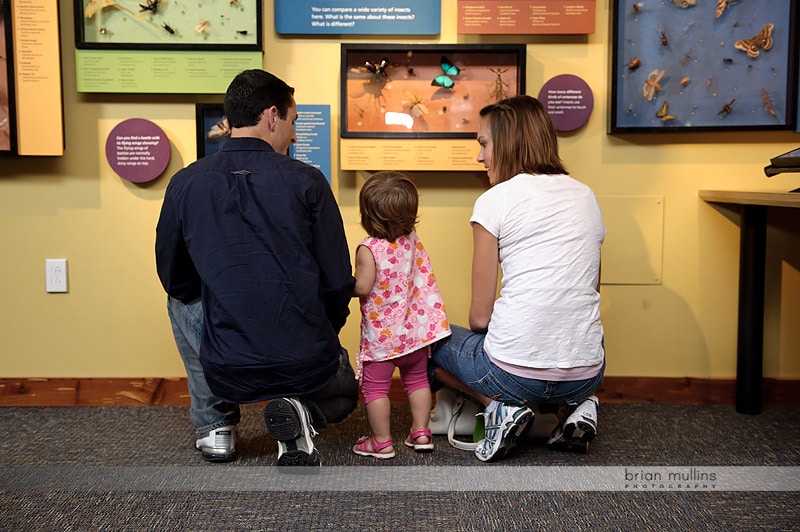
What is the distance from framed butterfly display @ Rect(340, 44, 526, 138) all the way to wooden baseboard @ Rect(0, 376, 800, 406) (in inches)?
37.3

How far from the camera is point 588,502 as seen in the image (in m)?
2.06

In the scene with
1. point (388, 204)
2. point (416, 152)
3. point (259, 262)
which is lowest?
point (259, 262)

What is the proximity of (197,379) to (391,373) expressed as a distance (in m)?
0.58

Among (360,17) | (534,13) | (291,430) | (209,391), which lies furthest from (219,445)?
(534,13)

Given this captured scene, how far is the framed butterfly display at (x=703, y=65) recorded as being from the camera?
2.81 m

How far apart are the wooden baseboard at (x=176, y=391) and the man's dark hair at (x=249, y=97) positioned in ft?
3.87

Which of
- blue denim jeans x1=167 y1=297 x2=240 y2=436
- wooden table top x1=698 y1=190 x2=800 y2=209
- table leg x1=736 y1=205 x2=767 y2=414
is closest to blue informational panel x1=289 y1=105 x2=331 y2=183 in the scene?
blue denim jeans x1=167 y1=297 x2=240 y2=436

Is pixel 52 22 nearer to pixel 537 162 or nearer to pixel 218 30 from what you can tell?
pixel 218 30

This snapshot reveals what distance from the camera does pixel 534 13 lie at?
2.82 metres

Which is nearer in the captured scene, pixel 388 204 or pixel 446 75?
pixel 388 204

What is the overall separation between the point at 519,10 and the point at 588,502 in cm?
167

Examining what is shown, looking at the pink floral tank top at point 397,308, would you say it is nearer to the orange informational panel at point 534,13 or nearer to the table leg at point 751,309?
the orange informational panel at point 534,13

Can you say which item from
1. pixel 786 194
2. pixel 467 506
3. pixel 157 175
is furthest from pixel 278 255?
pixel 786 194

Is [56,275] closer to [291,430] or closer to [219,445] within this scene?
[219,445]
